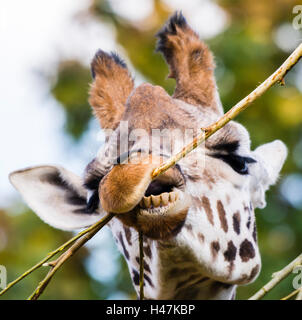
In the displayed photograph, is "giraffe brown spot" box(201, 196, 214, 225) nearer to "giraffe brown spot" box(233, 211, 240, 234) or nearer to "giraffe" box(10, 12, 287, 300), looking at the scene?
"giraffe" box(10, 12, 287, 300)

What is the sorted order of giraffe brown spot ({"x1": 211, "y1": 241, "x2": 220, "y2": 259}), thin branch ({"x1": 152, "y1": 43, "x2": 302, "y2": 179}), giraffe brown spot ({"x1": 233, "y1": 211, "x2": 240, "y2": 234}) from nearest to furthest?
1. thin branch ({"x1": 152, "y1": 43, "x2": 302, "y2": 179})
2. giraffe brown spot ({"x1": 211, "y1": 241, "x2": 220, "y2": 259})
3. giraffe brown spot ({"x1": 233, "y1": 211, "x2": 240, "y2": 234})

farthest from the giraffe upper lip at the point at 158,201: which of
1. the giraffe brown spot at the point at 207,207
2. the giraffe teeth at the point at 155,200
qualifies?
the giraffe brown spot at the point at 207,207

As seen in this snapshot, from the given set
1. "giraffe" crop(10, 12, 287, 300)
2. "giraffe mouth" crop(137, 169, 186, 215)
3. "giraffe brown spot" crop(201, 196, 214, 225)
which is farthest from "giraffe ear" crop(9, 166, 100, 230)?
"giraffe mouth" crop(137, 169, 186, 215)

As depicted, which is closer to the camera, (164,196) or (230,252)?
(164,196)

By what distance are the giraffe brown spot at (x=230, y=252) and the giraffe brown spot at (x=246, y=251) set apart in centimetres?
5

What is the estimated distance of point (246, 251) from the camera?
2535 mm

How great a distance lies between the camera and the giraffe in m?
2.05

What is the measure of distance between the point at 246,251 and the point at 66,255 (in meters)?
0.92

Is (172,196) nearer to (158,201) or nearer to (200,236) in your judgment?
(158,201)

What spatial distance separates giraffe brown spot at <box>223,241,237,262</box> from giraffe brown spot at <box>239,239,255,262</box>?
0.16ft

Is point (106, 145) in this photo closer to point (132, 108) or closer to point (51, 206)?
point (132, 108)

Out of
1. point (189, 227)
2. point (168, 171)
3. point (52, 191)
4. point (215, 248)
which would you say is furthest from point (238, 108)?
point (52, 191)

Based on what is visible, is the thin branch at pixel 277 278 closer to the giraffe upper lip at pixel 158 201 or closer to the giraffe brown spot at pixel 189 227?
the giraffe brown spot at pixel 189 227
